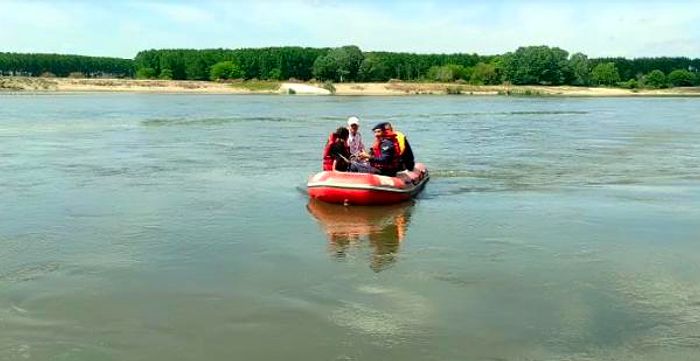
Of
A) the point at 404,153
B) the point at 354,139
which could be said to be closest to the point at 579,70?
the point at 404,153

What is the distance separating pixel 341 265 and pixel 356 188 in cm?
418

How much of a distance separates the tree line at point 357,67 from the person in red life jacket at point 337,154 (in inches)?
4298

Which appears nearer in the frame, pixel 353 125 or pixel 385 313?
pixel 385 313

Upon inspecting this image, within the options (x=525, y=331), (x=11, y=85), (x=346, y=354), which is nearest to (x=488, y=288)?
(x=525, y=331)

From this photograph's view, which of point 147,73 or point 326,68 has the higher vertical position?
point 326,68

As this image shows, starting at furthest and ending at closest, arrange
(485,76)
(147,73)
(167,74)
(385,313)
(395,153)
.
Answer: (147,73), (167,74), (485,76), (395,153), (385,313)

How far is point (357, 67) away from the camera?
410 feet

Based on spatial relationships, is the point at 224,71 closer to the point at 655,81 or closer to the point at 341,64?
the point at 341,64

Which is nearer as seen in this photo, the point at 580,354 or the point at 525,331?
the point at 580,354

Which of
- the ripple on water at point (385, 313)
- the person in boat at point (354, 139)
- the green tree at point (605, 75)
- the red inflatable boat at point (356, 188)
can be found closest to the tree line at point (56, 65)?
the green tree at point (605, 75)

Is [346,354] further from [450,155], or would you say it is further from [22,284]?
[450,155]

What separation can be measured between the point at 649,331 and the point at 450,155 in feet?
57.2

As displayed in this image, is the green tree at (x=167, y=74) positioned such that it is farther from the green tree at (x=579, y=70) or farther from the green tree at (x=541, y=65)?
the green tree at (x=579, y=70)

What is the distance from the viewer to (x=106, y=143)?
27.5 m
